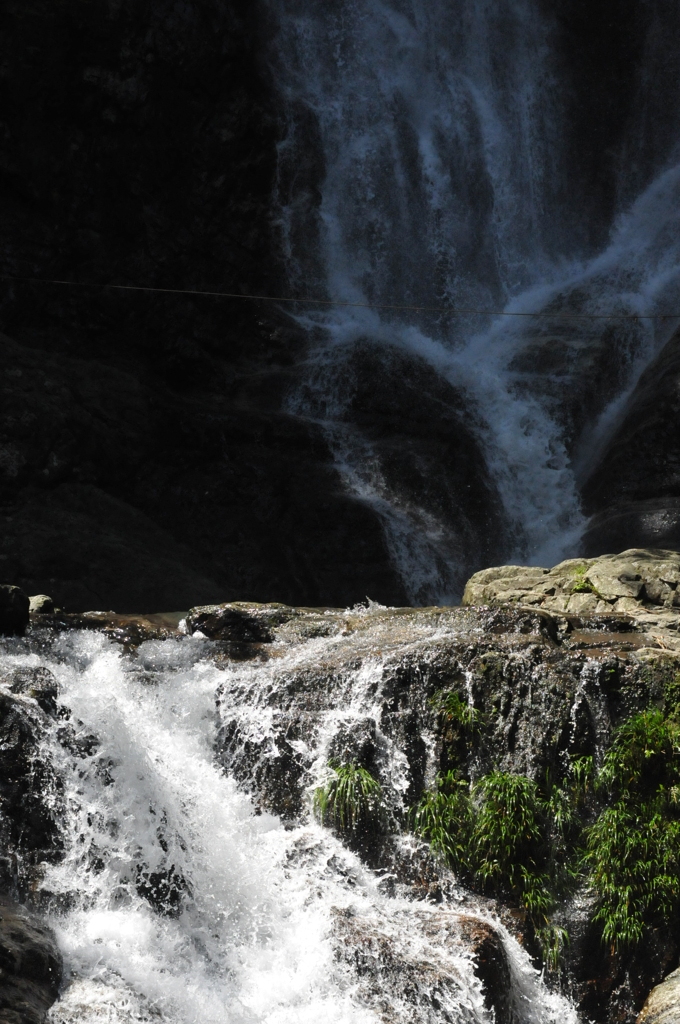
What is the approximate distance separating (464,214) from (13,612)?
14187 mm

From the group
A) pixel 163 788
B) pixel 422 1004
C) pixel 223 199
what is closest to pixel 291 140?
pixel 223 199

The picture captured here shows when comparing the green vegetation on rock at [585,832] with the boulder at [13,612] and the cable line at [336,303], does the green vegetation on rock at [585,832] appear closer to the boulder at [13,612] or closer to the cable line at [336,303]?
the boulder at [13,612]

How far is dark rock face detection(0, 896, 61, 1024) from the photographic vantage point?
17.5 ft

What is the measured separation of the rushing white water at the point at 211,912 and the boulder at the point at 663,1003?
496 millimetres

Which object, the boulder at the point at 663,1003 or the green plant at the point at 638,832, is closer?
the boulder at the point at 663,1003

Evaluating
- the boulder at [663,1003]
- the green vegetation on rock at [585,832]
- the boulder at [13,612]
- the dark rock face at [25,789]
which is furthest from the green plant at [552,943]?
the boulder at [13,612]

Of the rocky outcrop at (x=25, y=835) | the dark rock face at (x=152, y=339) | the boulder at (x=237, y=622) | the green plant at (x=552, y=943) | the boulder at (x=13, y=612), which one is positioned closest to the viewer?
the rocky outcrop at (x=25, y=835)

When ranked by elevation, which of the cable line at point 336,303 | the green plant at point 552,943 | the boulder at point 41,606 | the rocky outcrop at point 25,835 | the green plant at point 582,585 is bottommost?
the green plant at point 552,943

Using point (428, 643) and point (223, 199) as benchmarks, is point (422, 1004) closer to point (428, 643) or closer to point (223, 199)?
point (428, 643)

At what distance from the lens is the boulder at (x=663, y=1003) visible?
644cm

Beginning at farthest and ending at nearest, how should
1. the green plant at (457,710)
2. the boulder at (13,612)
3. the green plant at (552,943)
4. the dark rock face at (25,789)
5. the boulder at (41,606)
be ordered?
the boulder at (41,606)
the boulder at (13,612)
the green plant at (457,710)
the green plant at (552,943)
the dark rock face at (25,789)

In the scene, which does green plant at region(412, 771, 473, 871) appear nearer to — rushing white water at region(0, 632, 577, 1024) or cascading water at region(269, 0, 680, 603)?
rushing white water at region(0, 632, 577, 1024)

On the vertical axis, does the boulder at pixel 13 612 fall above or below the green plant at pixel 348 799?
above

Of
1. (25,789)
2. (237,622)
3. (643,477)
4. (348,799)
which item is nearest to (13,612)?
(237,622)
